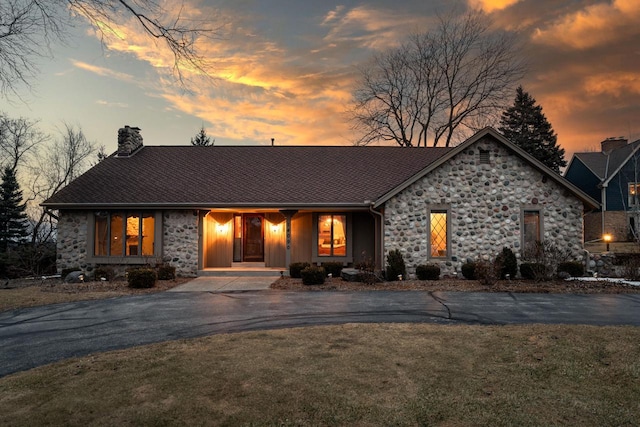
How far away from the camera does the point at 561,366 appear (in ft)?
17.7

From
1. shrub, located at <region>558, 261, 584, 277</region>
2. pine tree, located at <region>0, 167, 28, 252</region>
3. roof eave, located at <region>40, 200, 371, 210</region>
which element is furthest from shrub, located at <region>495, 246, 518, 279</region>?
pine tree, located at <region>0, 167, 28, 252</region>

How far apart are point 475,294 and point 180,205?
36.4 feet

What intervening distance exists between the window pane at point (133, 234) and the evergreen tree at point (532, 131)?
3190 cm

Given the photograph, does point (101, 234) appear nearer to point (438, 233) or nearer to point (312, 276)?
point (312, 276)

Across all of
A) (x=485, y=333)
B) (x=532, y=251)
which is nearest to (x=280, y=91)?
(x=532, y=251)

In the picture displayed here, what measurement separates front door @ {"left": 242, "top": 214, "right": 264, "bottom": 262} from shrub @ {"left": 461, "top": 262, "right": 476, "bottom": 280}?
28.4 feet

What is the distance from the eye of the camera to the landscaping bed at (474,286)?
Answer: 1221 centimetres

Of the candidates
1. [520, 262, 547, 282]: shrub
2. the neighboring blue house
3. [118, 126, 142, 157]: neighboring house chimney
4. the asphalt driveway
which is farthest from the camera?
the neighboring blue house

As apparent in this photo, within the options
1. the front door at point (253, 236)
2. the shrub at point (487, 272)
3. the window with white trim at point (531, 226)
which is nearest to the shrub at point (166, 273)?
the front door at point (253, 236)

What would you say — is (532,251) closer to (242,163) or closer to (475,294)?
(475,294)

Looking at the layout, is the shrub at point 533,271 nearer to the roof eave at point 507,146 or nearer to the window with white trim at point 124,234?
the roof eave at point 507,146

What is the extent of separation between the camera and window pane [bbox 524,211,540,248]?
14.9 meters

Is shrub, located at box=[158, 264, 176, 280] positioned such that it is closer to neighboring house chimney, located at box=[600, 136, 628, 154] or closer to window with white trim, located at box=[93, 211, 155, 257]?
window with white trim, located at box=[93, 211, 155, 257]

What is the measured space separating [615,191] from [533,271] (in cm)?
2182
